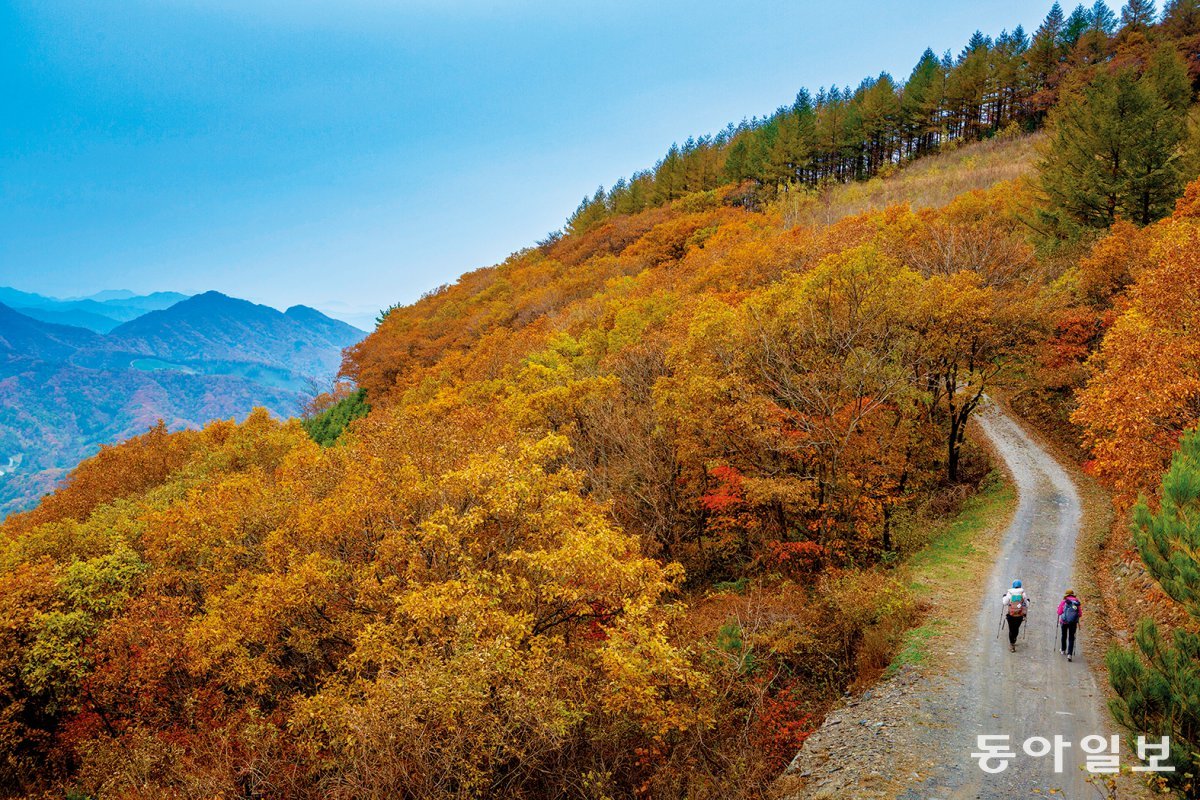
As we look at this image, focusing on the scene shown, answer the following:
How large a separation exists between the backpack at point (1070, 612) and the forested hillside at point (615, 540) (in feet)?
11.1

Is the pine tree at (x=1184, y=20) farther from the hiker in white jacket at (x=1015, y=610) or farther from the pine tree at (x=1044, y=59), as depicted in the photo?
the hiker in white jacket at (x=1015, y=610)

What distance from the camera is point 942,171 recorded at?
6159 cm

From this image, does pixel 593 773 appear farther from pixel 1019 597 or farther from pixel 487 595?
pixel 1019 597

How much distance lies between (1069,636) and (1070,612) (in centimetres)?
63

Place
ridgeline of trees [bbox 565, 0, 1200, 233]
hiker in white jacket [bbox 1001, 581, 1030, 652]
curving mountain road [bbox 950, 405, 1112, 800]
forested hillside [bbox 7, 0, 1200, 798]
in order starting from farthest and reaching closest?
ridgeline of trees [bbox 565, 0, 1200, 233]
hiker in white jacket [bbox 1001, 581, 1030, 652]
forested hillside [bbox 7, 0, 1200, 798]
curving mountain road [bbox 950, 405, 1112, 800]

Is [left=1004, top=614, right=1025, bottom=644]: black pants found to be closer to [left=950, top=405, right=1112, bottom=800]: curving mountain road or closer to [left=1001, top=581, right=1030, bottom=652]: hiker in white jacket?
[left=1001, top=581, right=1030, bottom=652]: hiker in white jacket

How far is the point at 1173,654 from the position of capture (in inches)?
358

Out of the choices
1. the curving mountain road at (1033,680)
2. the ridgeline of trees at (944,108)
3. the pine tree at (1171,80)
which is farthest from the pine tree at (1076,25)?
the curving mountain road at (1033,680)

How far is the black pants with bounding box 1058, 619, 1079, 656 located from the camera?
12.4m

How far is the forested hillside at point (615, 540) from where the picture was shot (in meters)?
11.9

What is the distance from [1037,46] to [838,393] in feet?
270

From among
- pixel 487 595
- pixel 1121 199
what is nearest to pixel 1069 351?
pixel 1121 199

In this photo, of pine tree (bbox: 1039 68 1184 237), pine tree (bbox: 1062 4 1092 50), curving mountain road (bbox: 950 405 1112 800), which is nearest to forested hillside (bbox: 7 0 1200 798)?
pine tree (bbox: 1039 68 1184 237)

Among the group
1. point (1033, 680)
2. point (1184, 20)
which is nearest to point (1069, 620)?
point (1033, 680)
